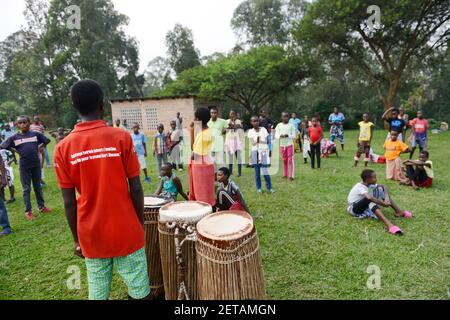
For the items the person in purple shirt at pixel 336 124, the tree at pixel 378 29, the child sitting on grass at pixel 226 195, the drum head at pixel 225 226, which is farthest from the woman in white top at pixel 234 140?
the tree at pixel 378 29

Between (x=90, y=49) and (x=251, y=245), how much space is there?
97.4ft

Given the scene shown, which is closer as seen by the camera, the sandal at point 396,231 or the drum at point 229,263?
the drum at point 229,263

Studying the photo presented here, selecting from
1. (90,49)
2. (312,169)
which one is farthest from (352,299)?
(90,49)

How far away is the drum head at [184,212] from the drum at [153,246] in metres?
0.19

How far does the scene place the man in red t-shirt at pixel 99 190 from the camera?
73.6 inches

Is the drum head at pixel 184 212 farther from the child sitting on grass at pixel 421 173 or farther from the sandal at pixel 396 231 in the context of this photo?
the child sitting on grass at pixel 421 173

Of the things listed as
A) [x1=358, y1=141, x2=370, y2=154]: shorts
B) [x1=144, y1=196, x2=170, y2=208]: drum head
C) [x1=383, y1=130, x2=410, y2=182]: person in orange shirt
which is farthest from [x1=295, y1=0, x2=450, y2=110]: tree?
[x1=144, y1=196, x2=170, y2=208]: drum head

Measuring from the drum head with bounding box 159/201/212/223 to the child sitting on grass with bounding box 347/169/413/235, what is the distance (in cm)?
296

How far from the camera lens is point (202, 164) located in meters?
4.25

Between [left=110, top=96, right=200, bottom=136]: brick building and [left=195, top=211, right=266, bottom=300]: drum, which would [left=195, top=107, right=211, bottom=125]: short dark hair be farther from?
[left=110, top=96, right=200, bottom=136]: brick building

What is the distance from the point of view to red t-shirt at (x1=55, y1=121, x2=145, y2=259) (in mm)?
1861

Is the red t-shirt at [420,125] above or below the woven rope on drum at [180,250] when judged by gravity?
above
